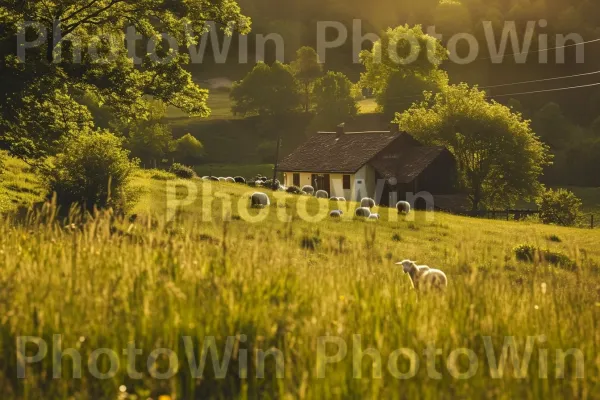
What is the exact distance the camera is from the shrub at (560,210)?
214 ft

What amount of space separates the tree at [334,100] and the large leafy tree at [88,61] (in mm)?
102675

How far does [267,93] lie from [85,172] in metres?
110

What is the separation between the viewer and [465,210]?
219 feet

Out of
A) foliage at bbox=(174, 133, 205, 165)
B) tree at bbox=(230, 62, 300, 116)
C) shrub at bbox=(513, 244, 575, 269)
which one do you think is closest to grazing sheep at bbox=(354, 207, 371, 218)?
shrub at bbox=(513, 244, 575, 269)

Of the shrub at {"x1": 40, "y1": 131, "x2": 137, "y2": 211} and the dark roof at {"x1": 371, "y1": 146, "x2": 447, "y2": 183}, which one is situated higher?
the dark roof at {"x1": 371, "y1": 146, "x2": 447, "y2": 183}

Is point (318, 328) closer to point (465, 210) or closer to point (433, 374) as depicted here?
point (433, 374)

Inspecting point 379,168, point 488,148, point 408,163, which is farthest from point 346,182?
point 488,148

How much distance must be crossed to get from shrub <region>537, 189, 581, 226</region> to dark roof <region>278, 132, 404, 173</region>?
54.6 ft

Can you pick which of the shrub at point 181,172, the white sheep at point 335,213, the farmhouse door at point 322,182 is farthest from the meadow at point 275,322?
the farmhouse door at point 322,182

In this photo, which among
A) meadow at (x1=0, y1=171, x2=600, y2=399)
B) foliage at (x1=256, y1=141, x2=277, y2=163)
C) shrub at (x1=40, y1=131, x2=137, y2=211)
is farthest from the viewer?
foliage at (x1=256, y1=141, x2=277, y2=163)

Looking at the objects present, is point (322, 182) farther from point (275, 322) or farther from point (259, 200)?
point (275, 322)

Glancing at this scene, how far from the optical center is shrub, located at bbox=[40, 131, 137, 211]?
2952 centimetres

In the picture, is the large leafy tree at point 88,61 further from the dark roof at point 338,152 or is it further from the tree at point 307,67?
the tree at point 307,67

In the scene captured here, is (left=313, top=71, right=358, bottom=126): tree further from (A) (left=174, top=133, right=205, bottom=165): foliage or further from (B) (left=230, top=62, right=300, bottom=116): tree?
(A) (left=174, top=133, right=205, bottom=165): foliage
